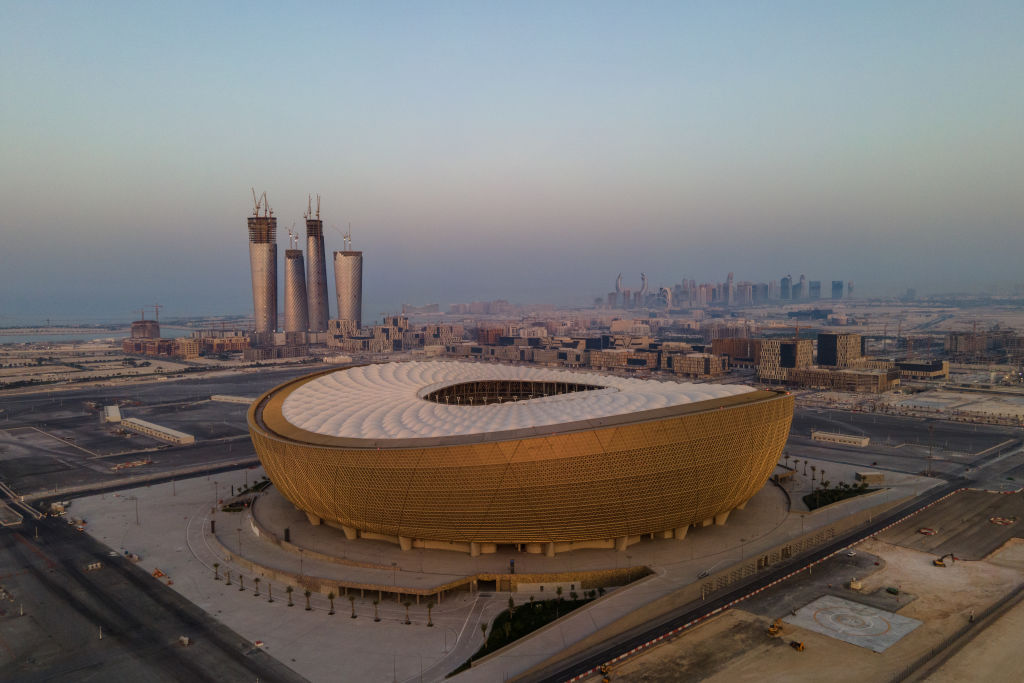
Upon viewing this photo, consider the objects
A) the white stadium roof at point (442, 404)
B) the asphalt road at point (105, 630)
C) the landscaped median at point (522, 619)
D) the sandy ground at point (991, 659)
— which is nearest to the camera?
the sandy ground at point (991, 659)

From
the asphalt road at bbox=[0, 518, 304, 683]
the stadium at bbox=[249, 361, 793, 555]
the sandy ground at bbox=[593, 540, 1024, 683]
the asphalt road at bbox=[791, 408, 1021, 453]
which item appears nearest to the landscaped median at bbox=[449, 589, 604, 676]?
the stadium at bbox=[249, 361, 793, 555]

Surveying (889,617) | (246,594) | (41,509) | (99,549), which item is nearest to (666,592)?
(889,617)

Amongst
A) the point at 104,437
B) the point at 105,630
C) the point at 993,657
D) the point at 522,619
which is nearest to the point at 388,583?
the point at 522,619

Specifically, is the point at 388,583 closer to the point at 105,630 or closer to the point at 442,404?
the point at 105,630

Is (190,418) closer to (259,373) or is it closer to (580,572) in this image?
(259,373)

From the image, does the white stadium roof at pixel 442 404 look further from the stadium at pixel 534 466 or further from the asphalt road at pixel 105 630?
the asphalt road at pixel 105 630

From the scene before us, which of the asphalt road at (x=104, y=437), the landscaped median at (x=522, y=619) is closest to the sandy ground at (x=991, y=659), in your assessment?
the landscaped median at (x=522, y=619)
